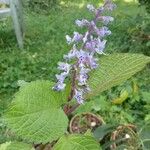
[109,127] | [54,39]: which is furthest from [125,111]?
[54,39]

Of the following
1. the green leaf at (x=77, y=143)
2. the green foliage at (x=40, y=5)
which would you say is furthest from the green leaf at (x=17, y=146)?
the green foliage at (x=40, y=5)

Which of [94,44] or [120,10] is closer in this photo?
[94,44]

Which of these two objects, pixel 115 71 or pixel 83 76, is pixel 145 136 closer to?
pixel 115 71

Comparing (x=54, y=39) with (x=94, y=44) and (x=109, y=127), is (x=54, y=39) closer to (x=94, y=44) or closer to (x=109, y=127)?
(x=109, y=127)

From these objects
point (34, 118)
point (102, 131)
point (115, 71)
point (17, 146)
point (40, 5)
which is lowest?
point (102, 131)

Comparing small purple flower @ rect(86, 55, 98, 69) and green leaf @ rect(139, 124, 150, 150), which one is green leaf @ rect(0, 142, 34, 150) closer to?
small purple flower @ rect(86, 55, 98, 69)

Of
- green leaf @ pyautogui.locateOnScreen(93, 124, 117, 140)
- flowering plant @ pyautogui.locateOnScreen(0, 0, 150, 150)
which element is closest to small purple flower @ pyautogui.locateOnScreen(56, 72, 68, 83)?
flowering plant @ pyautogui.locateOnScreen(0, 0, 150, 150)

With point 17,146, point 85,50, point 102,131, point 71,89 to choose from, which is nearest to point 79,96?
point 71,89
